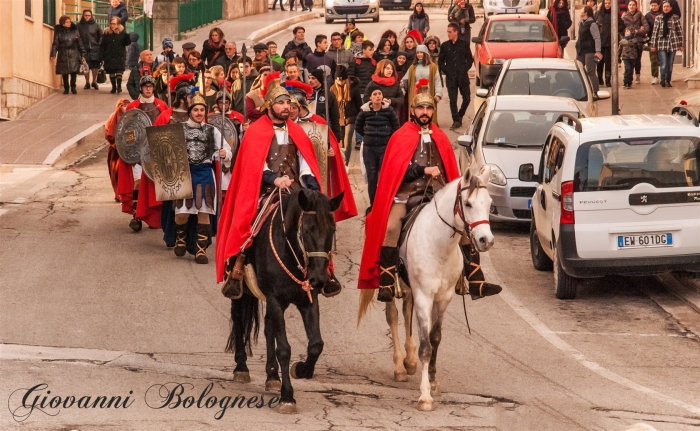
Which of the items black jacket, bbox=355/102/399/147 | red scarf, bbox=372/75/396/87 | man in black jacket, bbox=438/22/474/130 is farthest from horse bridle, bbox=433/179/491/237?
man in black jacket, bbox=438/22/474/130

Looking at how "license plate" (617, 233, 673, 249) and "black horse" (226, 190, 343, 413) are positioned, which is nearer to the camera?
"black horse" (226, 190, 343, 413)

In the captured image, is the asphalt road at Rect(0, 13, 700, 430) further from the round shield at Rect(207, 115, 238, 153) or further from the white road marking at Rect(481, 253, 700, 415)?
the round shield at Rect(207, 115, 238, 153)

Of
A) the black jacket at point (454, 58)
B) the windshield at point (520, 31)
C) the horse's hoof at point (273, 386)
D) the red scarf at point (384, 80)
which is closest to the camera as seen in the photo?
the horse's hoof at point (273, 386)

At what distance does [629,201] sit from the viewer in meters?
13.6

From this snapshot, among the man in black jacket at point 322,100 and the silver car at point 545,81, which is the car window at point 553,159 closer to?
the man in black jacket at point 322,100

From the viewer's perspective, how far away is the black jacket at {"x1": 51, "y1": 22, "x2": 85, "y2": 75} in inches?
1241

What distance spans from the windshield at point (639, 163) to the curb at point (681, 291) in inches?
49.1

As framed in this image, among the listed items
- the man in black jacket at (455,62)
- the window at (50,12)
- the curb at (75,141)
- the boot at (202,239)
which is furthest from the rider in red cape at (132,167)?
the window at (50,12)

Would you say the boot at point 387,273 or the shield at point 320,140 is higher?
the shield at point 320,140

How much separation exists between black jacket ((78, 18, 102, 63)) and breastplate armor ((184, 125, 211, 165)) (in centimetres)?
1747

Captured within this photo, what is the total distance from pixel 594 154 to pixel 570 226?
2.69 feet

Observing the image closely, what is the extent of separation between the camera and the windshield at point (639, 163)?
542 inches

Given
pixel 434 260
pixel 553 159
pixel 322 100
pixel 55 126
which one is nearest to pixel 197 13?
pixel 55 126

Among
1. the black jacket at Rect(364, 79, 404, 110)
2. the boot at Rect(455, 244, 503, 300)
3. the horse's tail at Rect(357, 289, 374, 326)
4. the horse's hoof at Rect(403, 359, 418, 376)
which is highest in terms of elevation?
the black jacket at Rect(364, 79, 404, 110)
